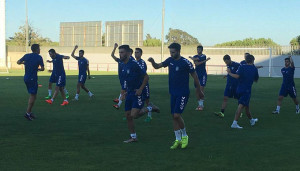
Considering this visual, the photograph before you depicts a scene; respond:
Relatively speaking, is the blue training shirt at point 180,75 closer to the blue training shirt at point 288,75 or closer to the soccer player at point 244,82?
the soccer player at point 244,82

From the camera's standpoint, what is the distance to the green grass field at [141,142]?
719 centimetres

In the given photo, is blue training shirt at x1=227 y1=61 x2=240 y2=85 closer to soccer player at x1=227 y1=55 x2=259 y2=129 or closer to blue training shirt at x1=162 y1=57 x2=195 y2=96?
soccer player at x1=227 y1=55 x2=259 y2=129

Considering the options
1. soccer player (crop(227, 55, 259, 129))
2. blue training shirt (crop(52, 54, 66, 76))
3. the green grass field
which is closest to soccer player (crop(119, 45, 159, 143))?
the green grass field

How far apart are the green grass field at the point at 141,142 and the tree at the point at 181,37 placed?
423ft

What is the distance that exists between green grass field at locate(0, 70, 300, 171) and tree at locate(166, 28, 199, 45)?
128939 millimetres

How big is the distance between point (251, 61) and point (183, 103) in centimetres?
338

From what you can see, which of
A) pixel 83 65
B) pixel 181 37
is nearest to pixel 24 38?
pixel 181 37

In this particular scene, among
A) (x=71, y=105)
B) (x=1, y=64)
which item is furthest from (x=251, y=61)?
(x=1, y=64)

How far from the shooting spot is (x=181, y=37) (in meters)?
145

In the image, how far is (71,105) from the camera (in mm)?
16328

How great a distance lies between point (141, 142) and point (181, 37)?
452ft

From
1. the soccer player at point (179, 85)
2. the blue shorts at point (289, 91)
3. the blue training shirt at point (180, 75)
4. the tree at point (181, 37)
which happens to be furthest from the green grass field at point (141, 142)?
the tree at point (181, 37)

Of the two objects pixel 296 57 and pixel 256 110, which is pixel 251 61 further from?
pixel 296 57

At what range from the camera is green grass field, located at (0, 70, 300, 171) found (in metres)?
7.19
